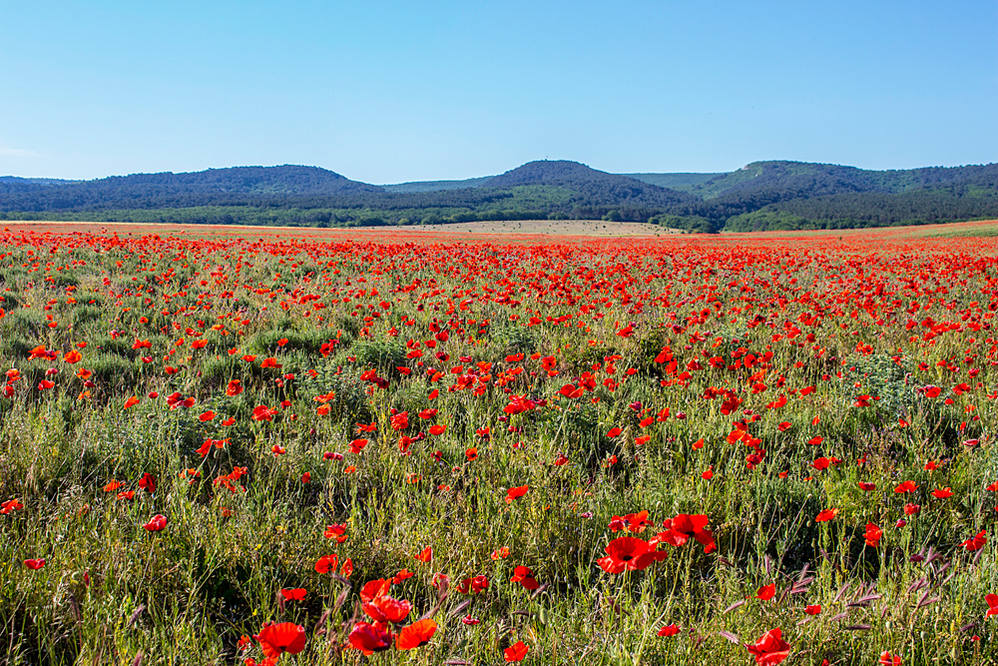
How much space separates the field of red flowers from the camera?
170 cm

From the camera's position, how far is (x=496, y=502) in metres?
2.46

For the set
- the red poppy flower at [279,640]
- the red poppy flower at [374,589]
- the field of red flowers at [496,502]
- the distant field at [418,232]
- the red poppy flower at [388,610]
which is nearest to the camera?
the red poppy flower at [279,640]

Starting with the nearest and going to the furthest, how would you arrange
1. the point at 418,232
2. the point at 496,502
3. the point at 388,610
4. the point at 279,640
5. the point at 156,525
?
the point at 279,640, the point at 388,610, the point at 156,525, the point at 496,502, the point at 418,232

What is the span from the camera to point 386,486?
2.81 m

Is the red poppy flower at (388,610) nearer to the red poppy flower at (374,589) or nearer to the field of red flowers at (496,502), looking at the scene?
the field of red flowers at (496,502)

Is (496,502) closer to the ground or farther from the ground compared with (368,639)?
closer to the ground

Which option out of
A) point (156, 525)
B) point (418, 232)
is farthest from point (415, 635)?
point (418, 232)

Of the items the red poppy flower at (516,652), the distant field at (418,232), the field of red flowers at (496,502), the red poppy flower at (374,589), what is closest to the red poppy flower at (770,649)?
the field of red flowers at (496,502)

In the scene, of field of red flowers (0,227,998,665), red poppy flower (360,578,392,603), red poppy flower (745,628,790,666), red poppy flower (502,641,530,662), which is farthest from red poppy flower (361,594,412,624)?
red poppy flower (745,628,790,666)

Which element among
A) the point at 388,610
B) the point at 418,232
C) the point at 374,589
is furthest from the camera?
the point at 418,232

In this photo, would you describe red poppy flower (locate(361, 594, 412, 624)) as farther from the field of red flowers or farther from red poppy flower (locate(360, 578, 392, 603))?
red poppy flower (locate(360, 578, 392, 603))

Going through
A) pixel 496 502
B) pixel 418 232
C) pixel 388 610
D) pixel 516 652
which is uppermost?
pixel 418 232

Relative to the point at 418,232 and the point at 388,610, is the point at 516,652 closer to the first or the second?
the point at 388,610

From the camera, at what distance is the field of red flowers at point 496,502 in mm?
1696
